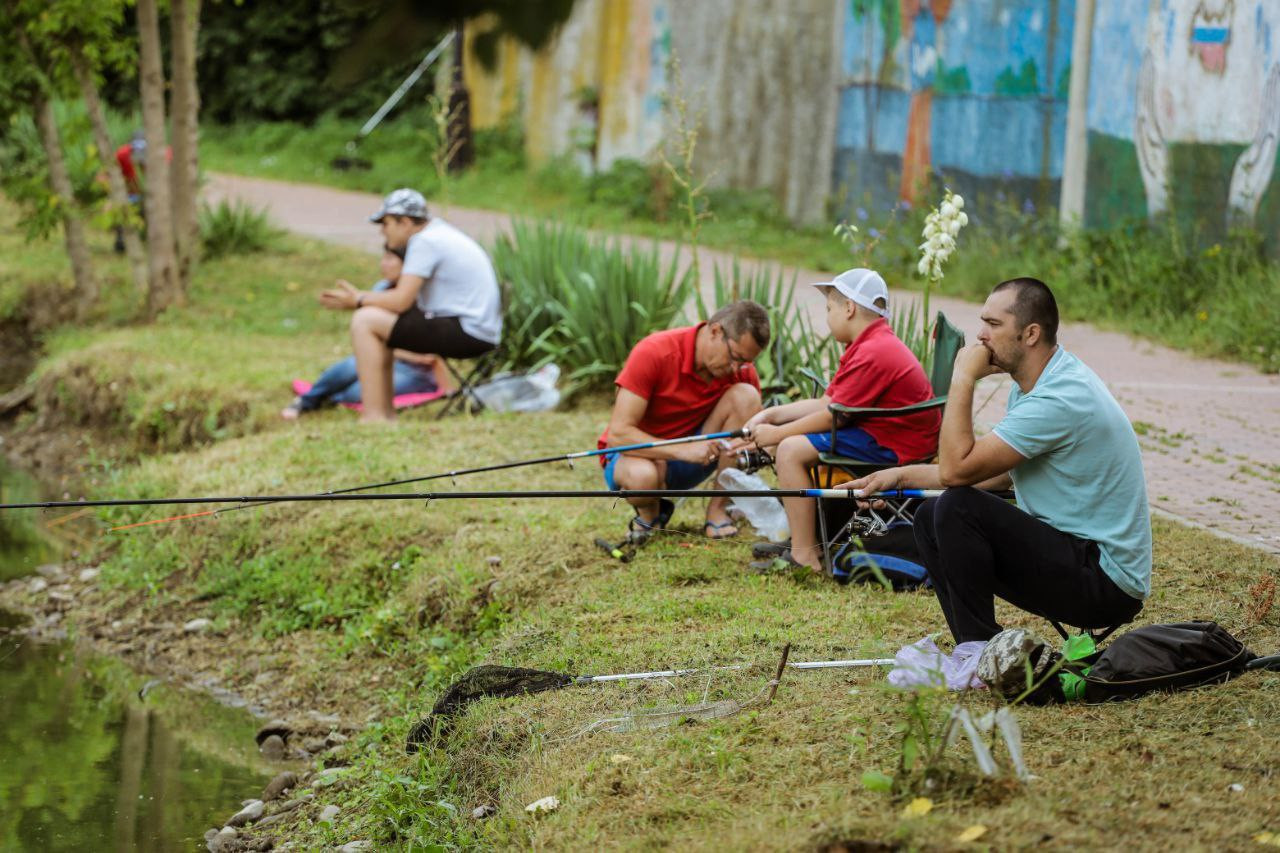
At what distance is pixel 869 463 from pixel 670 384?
0.93m

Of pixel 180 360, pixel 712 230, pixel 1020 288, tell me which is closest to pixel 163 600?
pixel 180 360

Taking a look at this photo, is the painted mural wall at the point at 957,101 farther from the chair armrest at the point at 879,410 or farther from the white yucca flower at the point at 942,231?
the chair armrest at the point at 879,410

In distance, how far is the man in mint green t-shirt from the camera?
405cm

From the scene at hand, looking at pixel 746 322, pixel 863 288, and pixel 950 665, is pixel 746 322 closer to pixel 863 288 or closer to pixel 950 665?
pixel 863 288

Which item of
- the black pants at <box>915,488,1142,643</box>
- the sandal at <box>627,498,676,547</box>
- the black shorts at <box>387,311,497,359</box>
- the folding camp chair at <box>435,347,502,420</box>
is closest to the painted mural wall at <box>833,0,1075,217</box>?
the folding camp chair at <box>435,347,502,420</box>

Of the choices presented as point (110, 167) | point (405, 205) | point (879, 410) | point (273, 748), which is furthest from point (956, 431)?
point (110, 167)

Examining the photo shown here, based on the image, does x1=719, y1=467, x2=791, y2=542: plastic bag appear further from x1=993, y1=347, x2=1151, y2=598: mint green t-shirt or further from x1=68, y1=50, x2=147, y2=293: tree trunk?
x1=68, y1=50, x2=147, y2=293: tree trunk

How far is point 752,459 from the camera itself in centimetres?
601

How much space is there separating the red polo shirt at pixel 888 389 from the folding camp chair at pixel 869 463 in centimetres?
4

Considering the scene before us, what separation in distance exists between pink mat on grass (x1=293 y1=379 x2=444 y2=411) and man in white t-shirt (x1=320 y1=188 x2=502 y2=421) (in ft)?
1.31

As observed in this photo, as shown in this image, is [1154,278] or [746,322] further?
[1154,278]

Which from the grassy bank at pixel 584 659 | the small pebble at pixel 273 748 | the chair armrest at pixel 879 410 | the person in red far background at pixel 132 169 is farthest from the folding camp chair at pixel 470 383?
the person in red far background at pixel 132 169

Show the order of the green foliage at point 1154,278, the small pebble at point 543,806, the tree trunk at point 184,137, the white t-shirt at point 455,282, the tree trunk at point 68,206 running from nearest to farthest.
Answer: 1. the small pebble at point 543,806
2. the white t-shirt at point 455,282
3. the green foliage at point 1154,278
4. the tree trunk at point 184,137
5. the tree trunk at point 68,206

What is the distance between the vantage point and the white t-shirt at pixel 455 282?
848cm
